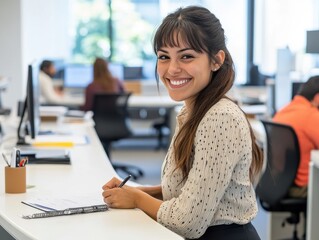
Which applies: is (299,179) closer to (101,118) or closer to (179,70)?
(179,70)

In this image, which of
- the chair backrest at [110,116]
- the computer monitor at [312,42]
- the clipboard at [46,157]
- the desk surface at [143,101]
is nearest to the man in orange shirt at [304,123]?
the computer monitor at [312,42]

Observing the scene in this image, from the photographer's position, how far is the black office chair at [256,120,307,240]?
3662 millimetres

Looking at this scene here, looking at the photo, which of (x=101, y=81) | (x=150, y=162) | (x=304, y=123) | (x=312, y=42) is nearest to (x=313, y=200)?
(x=304, y=123)

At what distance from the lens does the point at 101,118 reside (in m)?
6.04

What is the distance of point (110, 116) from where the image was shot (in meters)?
6.07

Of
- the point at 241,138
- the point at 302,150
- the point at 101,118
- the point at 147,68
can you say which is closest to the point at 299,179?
the point at 302,150

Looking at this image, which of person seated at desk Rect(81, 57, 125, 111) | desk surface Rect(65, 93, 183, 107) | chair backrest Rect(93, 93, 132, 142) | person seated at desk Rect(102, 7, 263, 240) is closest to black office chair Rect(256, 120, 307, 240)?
person seated at desk Rect(102, 7, 263, 240)

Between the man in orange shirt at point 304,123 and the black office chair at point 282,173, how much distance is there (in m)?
0.07

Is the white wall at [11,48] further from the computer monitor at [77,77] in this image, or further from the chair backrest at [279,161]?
the chair backrest at [279,161]

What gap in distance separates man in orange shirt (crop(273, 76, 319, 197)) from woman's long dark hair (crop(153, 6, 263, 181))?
1.84 meters

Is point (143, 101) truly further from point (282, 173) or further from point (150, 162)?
point (282, 173)

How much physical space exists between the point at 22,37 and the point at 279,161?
5.07 metres

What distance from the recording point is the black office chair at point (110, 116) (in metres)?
Answer: 6.02

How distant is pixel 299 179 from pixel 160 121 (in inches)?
192
